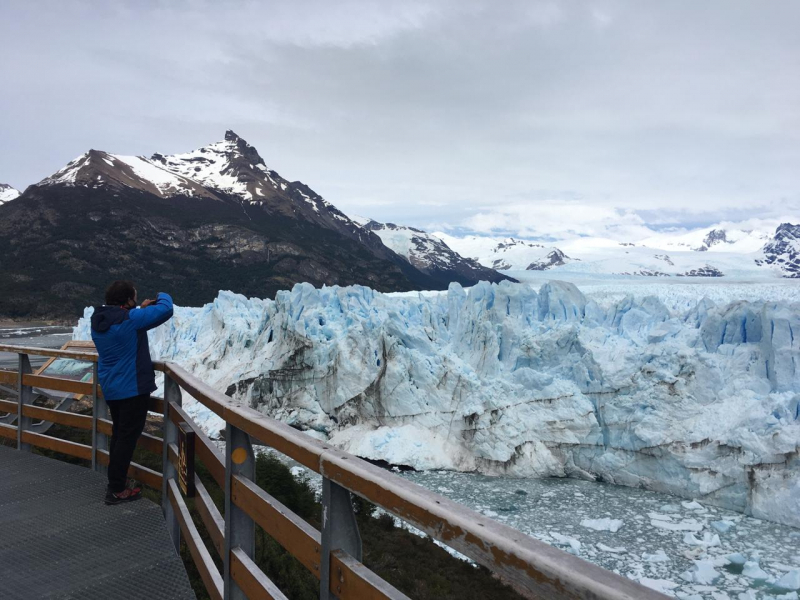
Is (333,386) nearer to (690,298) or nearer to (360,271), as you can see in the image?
(690,298)

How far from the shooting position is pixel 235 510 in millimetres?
1775

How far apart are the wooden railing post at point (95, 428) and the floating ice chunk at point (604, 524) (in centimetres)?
877

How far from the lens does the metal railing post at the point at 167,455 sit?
9.04 feet

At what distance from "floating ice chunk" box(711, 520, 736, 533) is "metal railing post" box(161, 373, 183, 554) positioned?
33.5ft

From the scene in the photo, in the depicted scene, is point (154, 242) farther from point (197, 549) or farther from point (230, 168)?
point (197, 549)

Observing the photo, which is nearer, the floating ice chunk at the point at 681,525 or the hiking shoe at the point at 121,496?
the hiking shoe at the point at 121,496

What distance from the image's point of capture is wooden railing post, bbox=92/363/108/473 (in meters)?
3.54

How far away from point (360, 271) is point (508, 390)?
8200 cm

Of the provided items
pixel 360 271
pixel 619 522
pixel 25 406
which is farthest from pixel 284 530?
pixel 360 271

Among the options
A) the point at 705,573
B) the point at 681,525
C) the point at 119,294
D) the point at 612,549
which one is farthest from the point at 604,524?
the point at 119,294

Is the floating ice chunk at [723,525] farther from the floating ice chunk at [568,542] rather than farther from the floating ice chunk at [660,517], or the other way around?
the floating ice chunk at [568,542]

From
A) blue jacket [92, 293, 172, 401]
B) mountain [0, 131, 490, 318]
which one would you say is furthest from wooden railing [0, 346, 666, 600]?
mountain [0, 131, 490, 318]

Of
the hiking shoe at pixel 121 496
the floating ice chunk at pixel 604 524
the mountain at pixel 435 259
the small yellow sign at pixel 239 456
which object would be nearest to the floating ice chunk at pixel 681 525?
the floating ice chunk at pixel 604 524

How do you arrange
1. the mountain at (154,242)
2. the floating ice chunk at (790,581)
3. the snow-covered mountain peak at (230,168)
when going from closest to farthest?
the floating ice chunk at (790,581)
the mountain at (154,242)
the snow-covered mountain peak at (230,168)
